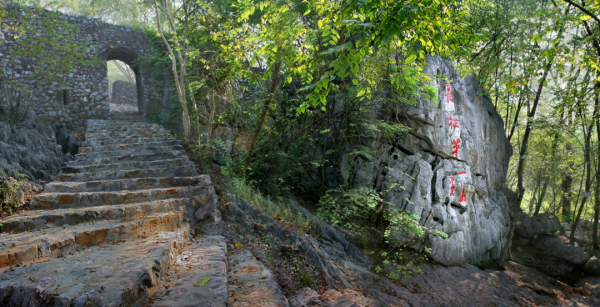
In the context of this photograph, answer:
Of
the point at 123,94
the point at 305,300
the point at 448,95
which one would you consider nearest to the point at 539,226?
the point at 448,95

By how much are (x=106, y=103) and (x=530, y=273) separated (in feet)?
49.1

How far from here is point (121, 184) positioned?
167 inches

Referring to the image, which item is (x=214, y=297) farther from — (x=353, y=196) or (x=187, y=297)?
(x=353, y=196)

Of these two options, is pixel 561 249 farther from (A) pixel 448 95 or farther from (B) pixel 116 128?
(B) pixel 116 128

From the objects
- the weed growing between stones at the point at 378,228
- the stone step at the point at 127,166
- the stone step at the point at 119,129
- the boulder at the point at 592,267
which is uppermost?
the stone step at the point at 119,129

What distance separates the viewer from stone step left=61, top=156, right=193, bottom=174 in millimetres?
4719

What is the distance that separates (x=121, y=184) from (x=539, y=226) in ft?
45.6

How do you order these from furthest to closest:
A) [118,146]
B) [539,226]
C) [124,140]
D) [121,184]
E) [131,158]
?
[539,226] < [124,140] < [118,146] < [131,158] < [121,184]

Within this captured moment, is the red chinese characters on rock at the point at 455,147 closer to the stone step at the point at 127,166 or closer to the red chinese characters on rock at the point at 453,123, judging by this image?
the red chinese characters on rock at the point at 453,123

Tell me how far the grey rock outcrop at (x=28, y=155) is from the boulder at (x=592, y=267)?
14.2m

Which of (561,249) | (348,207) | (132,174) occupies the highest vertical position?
(132,174)

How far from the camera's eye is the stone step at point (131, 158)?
17.2 feet

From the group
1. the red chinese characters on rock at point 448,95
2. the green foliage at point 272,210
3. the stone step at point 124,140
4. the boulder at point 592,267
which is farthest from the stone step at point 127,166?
the boulder at point 592,267

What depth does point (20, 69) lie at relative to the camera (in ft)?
31.0
